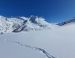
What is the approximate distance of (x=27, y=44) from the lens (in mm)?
4812

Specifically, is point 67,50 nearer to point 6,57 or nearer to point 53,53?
point 53,53

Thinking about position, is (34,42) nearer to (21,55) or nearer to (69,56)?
(21,55)

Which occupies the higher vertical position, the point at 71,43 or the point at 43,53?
the point at 71,43

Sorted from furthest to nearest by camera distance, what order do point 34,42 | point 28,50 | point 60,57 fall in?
1. point 34,42
2. point 28,50
3. point 60,57

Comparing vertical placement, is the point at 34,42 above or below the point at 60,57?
above

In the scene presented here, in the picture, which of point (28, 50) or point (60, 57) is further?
point (28, 50)

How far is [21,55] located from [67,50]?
4.14 ft

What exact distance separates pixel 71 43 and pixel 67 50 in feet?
2.13

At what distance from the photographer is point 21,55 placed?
3.72 m

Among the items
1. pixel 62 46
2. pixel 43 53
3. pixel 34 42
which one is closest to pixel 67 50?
pixel 62 46

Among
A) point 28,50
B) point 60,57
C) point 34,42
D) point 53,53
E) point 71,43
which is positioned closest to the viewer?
point 60,57

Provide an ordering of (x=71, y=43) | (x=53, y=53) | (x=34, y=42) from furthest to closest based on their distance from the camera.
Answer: (x=34, y=42)
(x=71, y=43)
(x=53, y=53)

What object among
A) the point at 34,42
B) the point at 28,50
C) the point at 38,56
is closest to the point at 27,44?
the point at 34,42

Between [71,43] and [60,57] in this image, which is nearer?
[60,57]
